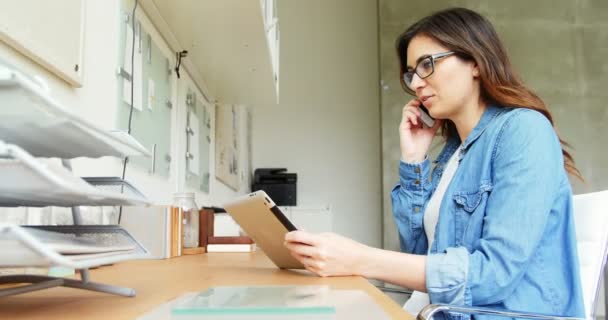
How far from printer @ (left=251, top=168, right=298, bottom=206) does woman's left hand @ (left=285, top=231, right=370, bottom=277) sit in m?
3.55

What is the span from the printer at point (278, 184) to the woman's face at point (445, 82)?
3.24 meters

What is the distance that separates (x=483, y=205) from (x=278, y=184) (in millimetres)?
3553

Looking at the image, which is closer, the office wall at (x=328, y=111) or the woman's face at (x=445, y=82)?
the woman's face at (x=445, y=82)

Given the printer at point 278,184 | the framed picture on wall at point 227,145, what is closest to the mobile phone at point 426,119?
the framed picture on wall at point 227,145

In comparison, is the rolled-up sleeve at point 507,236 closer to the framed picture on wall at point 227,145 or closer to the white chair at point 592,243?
the white chair at point 592,243

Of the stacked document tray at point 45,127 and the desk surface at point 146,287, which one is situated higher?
the stacked document tray at point 45,127

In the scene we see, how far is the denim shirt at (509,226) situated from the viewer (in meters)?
0.94

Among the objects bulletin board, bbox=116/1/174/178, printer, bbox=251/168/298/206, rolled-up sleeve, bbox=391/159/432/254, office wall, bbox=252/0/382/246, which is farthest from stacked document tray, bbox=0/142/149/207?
office wall, bbox=252/0/382/246

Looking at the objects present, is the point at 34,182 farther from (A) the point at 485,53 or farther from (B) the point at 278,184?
(B) the point at 278,184

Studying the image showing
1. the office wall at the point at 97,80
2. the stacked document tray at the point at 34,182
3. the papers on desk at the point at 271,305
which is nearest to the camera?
the stacked document tray at the point at 34,182

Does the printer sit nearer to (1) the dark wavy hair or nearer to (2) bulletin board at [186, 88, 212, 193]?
(2) bulletin board at [186, 88, 212, 193]

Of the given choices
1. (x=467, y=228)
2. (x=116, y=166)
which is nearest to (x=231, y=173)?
(x=116, y=166)

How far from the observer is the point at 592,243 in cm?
111

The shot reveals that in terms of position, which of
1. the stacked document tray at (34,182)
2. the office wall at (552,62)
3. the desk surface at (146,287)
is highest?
the office wall at (552,62)
